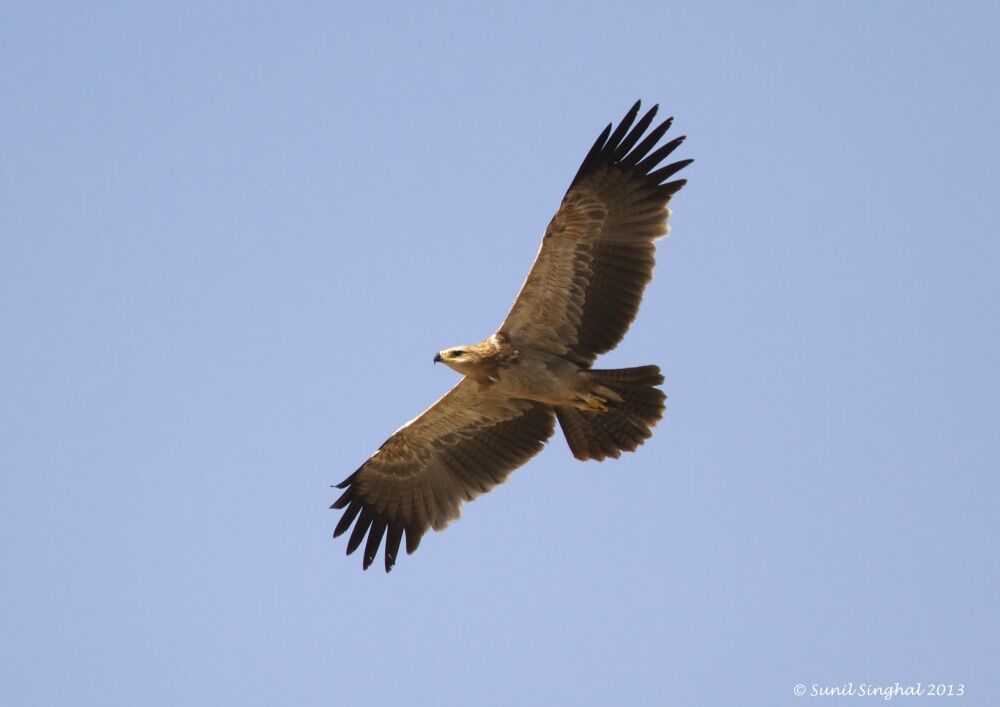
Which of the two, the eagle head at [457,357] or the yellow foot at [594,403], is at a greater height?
the eagle head at [457,357]

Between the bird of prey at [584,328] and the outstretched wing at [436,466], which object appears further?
the outstretched wing at [436,466]

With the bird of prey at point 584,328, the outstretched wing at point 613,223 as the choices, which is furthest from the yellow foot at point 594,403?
the outstretched wing at point 613,223

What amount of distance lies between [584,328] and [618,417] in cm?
94

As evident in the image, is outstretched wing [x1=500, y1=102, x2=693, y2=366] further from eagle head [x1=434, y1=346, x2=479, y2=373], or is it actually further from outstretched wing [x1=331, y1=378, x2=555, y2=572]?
outstretched wing [x1=331, y1=378, x2=555, y2=572]

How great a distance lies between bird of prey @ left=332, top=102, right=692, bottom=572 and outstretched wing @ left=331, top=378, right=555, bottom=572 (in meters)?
0.02

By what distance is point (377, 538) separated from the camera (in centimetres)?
1563

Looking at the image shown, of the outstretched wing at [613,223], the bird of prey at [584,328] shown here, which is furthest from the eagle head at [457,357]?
the outstretched wing at [613,223]

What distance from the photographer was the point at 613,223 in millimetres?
13922

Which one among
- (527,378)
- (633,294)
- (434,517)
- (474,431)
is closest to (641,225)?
(633,294)

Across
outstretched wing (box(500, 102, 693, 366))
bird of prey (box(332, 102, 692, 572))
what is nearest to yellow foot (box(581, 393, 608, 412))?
bird of prey (box(332, 102, 692, 572))

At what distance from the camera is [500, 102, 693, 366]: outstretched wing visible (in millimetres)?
13898

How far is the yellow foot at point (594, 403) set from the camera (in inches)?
559

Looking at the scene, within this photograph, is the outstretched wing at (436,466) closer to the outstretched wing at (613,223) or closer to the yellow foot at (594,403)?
the yellow foot at (594,403)

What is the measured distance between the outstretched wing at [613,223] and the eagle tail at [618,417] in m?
0.57
